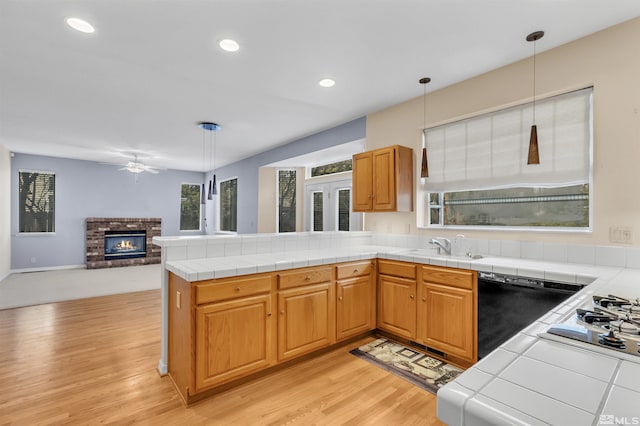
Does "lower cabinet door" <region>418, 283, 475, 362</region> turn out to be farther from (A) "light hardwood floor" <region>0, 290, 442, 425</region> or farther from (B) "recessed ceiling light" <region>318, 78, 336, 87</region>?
(B) "recessed ceiling light" <region>318, 78, 336, 87</region>

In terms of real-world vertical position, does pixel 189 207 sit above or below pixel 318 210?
above

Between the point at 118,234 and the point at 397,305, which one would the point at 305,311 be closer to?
the point at 397,305

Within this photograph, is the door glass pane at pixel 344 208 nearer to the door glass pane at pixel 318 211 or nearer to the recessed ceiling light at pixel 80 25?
the door glass pane at pixel 318 211

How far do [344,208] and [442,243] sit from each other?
2294mm

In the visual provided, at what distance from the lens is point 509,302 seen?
2.24 metres

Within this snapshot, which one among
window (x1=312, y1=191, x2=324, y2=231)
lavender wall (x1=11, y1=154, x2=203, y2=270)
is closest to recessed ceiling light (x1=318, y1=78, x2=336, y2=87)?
window (x1=312, y1=191, x2=324, y2=231)

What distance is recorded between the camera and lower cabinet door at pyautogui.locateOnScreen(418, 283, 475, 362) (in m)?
2.49

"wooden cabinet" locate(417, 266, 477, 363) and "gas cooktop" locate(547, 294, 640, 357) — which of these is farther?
"wooden cabinet" locate(417, 266, 477, 363)

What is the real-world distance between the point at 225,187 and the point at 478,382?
27.8 ft

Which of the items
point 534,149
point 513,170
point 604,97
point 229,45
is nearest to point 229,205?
point 229,45

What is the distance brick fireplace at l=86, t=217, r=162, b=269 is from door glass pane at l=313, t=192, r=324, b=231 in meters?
5.07

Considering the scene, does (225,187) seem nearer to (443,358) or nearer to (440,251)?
(440,251)

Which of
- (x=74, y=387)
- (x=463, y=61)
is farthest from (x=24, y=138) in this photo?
(x=463, y=61)

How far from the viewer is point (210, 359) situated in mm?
2143
